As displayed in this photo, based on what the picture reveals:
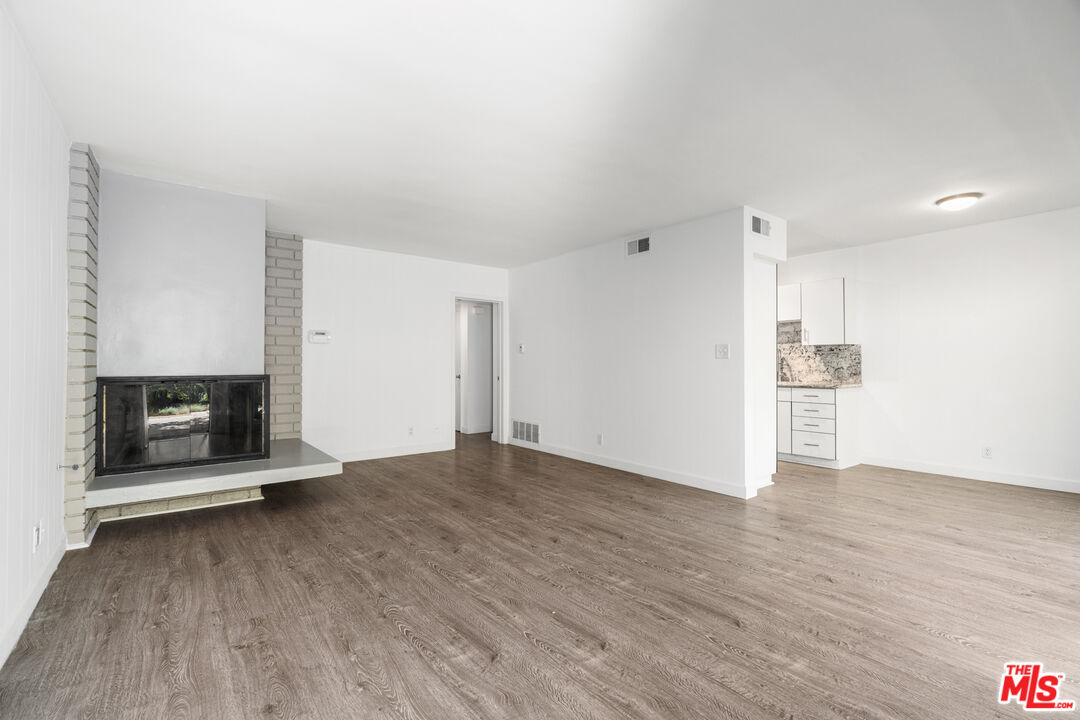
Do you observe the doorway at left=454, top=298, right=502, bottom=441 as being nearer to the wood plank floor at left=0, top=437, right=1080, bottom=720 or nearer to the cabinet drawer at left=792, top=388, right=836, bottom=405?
the wood plank floor at left=0, top=437, right=1080, bottom=720

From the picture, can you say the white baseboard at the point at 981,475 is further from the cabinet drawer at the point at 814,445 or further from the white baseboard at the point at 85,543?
the white baseboard at the point at 85,543

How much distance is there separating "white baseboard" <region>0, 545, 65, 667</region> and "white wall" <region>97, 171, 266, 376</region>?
4.70 feet

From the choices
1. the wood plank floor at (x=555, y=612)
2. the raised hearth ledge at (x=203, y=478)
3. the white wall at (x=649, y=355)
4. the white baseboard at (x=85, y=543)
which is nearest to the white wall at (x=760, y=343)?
the white wall at (x=649, y=355)

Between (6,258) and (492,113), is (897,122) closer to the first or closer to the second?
(492,113)

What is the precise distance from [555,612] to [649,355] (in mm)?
3450

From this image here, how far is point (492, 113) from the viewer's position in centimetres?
284

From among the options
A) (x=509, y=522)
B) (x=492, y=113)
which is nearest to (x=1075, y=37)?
(x=492, y=113)

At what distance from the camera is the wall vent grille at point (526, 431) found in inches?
275

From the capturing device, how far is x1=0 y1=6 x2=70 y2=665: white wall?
211 cm

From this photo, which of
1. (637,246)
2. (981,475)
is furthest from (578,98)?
(981,475)

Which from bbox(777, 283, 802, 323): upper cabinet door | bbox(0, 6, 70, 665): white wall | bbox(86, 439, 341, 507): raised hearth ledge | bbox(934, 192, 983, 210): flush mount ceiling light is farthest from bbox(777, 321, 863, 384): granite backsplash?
bbox(0, 6, 70, 665): white wall

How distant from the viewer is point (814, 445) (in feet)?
19.5

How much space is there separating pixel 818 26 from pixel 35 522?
435cm

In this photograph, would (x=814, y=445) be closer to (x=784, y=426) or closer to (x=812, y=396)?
(x=784, y=426)
